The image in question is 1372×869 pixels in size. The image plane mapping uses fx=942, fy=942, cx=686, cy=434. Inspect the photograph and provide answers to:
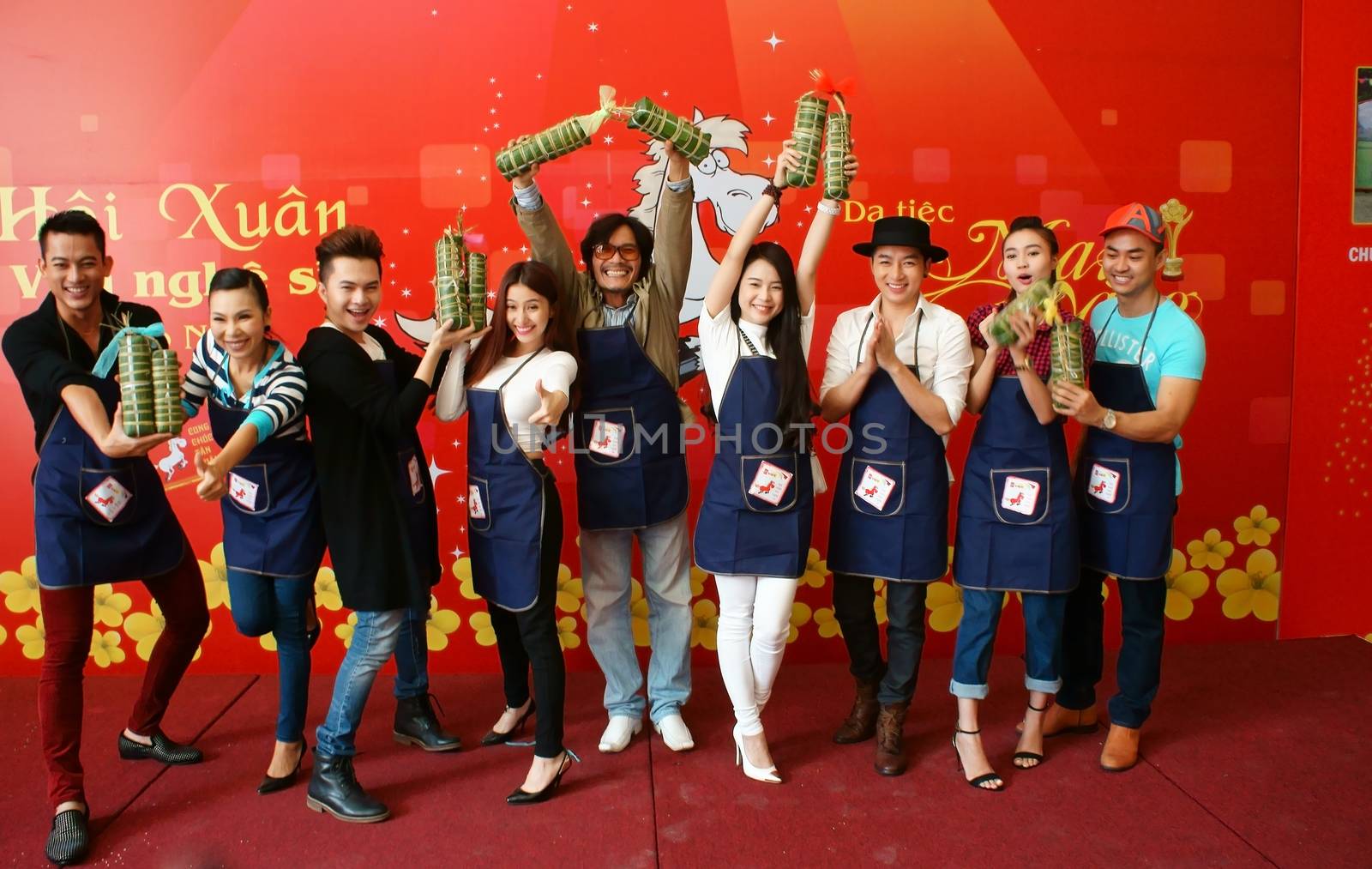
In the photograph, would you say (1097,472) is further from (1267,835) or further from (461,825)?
(461,825)

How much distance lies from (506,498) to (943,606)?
6.83ft

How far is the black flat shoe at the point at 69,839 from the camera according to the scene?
244 centimetres

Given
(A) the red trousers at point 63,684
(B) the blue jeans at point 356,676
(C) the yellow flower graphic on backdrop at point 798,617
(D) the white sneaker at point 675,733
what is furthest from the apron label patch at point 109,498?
(C) the yellow flower graphic on backdrop at point 798,617

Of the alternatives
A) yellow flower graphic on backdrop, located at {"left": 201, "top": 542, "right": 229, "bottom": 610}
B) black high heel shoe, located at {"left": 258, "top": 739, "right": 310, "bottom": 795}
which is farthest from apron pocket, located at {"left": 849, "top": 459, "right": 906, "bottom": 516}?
yellow flower graphic on backdrop, located at {"left": 201, "top": 542, "right": 229, "bottom": 610}

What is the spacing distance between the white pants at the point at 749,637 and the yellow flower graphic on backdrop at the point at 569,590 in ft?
3.53

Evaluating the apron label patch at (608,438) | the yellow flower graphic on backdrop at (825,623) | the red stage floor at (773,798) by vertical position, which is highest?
the apron label patch at (608,438)

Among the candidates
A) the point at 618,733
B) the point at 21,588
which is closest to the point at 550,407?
the point at 618,733

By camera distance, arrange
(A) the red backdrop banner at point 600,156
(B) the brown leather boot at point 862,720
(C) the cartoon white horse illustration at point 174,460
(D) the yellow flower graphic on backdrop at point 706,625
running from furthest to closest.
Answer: (D) the yellow flower graphic on backdrop at point 706,625 → (C) the cartoon white horse illustration at point 174,460 → (A) the red backdrop banner at point 600,156 → (B) the brown leather boot at point 862,720

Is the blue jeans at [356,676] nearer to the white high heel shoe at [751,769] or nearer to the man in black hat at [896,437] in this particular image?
the white high heel shoe at [751,769]

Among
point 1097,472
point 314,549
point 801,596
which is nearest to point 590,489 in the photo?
point 314,549

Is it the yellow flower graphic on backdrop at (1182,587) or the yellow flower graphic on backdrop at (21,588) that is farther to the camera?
the yellow flower graphic on backdrop at (1182,587)

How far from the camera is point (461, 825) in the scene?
262 centimetres

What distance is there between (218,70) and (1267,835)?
4239 mm

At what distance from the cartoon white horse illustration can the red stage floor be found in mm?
881
